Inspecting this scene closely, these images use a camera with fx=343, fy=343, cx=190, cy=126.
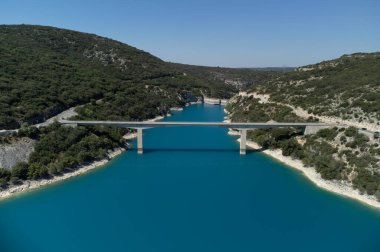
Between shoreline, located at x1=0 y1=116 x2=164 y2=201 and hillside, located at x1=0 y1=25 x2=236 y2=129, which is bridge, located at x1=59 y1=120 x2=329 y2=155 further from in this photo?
hillside, located at x1=0 y1=25 x2=236 y2=129

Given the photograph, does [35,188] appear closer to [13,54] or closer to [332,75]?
[13,54]

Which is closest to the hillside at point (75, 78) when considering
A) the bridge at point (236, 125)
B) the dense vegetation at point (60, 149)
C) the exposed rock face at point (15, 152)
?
the exposed rock face at point (15, 152)

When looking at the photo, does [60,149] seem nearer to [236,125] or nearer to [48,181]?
[48,181]

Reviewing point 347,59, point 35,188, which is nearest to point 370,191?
point 35,188

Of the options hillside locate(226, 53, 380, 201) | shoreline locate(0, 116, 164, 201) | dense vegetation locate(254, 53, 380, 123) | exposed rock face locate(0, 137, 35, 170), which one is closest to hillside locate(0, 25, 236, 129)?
exposed rock face locate(0, 137, 35, 170)

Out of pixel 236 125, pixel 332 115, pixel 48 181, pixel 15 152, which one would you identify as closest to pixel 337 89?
pixel 332 115

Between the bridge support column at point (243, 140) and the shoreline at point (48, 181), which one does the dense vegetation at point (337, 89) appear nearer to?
the bridge support column at point (243, 140)
